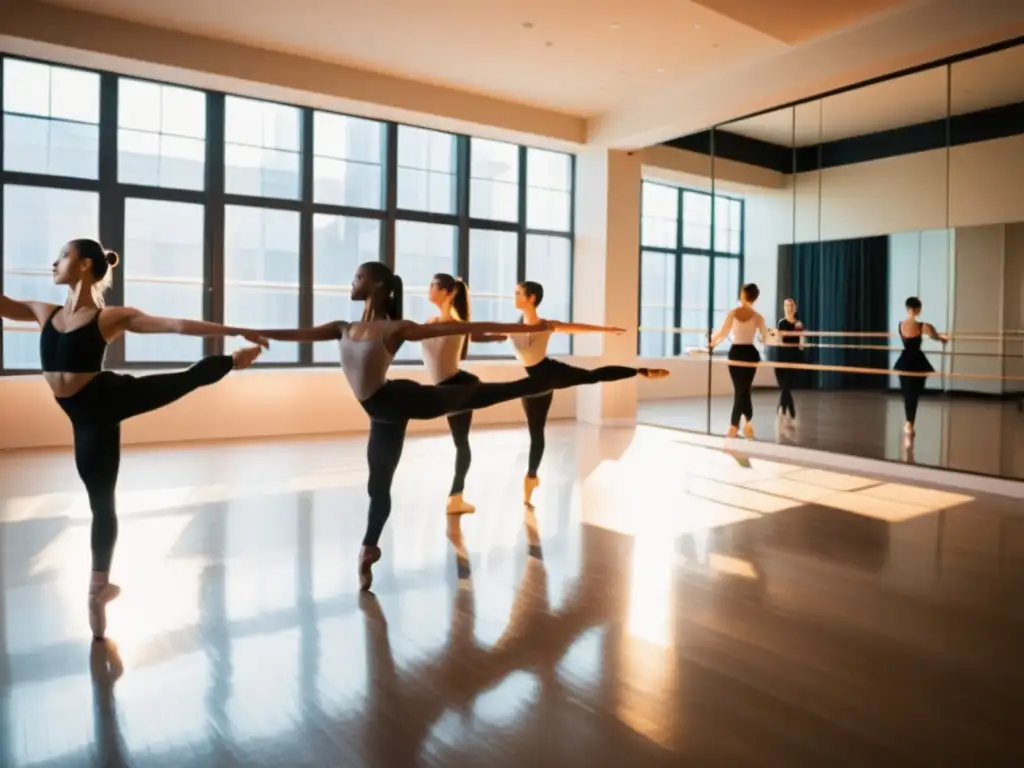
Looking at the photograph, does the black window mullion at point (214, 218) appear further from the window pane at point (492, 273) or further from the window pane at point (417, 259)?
the window pane at point (492, 273)

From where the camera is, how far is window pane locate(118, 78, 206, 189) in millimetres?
6992

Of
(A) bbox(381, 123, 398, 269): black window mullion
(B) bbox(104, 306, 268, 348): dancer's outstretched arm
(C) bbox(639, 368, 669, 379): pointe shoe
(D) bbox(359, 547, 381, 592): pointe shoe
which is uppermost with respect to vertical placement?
(A) bbox(381, 123, 398, 269): black window mullion

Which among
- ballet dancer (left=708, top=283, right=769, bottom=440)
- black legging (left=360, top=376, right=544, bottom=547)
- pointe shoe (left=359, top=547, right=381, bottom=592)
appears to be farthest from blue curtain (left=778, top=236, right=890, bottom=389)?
pointe shoe (left=359, top=547, right=381, bottom=592)

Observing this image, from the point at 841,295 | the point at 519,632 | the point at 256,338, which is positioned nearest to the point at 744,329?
the point at 841,295

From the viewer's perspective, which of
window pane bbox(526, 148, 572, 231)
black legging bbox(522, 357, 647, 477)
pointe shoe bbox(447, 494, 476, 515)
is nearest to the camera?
black legging bbox(522, 357, 647, 477)

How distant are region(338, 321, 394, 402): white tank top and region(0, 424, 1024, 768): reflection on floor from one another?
81 cm

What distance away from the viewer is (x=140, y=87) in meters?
7.02

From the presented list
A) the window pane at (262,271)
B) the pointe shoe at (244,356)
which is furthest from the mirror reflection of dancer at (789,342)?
the pointe shoe at (244,356)

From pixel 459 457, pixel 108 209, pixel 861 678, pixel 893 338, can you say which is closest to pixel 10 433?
pixel 108 209

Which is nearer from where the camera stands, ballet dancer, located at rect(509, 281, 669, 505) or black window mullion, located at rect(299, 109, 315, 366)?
ballet dancer, located at rect(509, 281, 669, 505)

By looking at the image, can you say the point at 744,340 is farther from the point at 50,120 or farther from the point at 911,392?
the point at 50,120

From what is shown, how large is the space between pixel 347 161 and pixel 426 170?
0.90 meters

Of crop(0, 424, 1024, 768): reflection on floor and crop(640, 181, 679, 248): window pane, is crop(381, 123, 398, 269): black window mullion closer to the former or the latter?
crop(640, 181, 679, 248): window pane

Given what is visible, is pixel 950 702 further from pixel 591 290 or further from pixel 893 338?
pixel 591 290
